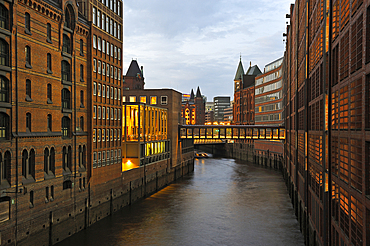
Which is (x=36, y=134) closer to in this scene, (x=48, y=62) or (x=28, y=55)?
(x=28, y=55)

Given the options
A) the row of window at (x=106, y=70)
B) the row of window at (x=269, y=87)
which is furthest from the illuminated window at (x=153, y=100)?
the row of window at (x=269, y=87)

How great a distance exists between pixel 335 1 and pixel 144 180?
47.2 m

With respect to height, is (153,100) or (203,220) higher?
(153,100)

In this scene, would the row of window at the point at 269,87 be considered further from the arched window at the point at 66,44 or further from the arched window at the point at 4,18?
the arched window at the point at 4,18

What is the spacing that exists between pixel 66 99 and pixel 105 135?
10.6 metres

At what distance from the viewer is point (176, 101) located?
91.6 metres

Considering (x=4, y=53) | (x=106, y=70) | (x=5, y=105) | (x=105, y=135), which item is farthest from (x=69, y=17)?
(x=105, y=135)

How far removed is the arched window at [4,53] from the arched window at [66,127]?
34.9ft

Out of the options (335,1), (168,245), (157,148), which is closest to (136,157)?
(157,148)

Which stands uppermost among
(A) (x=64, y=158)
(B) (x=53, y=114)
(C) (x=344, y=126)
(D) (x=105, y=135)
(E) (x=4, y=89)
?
(E) (x=4, y=89)

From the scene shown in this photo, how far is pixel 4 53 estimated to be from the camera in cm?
3184

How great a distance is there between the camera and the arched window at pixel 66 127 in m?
41.5

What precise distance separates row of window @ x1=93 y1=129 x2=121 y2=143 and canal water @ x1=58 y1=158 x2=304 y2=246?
31.9 feet

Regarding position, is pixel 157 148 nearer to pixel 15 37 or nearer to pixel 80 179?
Answer: pixel 80 179
